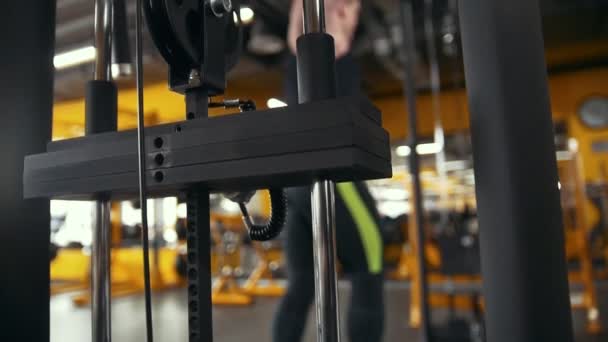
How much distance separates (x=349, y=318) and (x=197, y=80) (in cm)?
86

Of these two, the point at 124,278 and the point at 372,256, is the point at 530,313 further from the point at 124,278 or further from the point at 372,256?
the point at 124,278

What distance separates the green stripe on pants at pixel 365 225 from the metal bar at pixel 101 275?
573 mm

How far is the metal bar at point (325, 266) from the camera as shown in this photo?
16.5 inches

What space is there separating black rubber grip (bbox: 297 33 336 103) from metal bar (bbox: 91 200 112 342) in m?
0.29

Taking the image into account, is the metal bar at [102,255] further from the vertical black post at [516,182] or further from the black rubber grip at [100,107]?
the vertical black post at [516,182]

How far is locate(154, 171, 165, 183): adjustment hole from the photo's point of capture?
1.53 feet

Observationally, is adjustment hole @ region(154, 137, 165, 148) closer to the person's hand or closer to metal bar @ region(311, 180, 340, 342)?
metal bar @ region(311, 180, 340, 342)

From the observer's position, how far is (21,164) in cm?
71

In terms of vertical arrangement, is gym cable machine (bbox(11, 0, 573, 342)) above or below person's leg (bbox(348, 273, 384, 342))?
above

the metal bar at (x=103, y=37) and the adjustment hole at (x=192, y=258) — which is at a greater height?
the metal bar at (x=103, y=37)

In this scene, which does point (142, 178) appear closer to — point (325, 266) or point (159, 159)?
point (159, 159)

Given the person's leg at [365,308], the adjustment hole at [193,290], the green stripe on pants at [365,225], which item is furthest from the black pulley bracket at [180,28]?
the person's leg at [365,308]

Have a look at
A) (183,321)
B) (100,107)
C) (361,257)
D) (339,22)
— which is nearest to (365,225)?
(361,257)

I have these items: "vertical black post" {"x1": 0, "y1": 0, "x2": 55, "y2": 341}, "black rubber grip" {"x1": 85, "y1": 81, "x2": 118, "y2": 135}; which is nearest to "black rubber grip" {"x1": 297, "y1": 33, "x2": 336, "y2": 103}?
"black rubber grip" {"x1": 85, "y1": 81, "x2": 118, "y2": 135}
